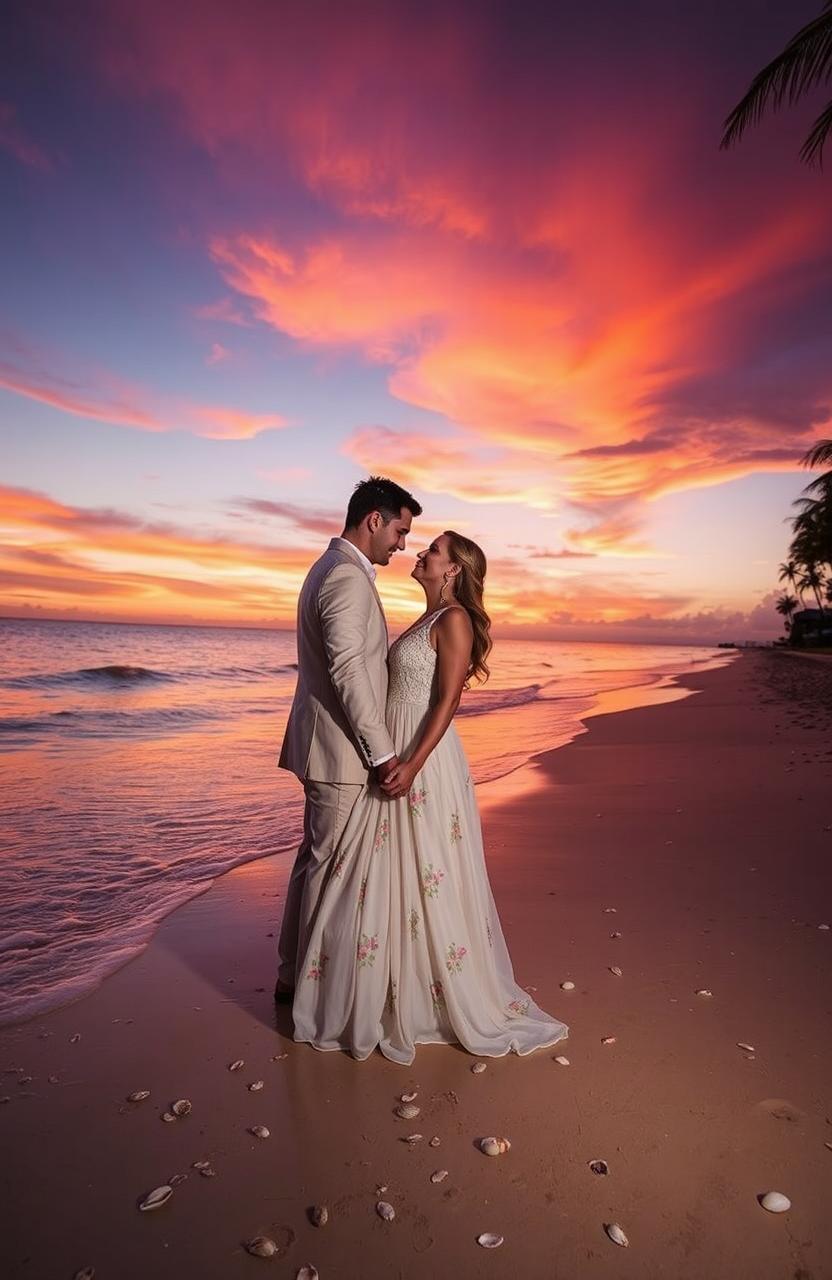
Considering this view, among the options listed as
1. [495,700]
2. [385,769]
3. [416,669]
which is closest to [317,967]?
[385,769]

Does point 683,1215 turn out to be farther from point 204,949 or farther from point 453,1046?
point 204,949

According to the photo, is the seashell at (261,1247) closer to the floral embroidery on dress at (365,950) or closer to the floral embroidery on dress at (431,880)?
the floral embroidery on dress at (365,950)

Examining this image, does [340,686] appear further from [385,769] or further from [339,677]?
[385,769]

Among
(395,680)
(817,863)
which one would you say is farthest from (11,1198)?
(817,863)

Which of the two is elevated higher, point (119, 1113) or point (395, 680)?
point (395, 680)

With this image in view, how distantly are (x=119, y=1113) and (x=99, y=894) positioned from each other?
3.10m

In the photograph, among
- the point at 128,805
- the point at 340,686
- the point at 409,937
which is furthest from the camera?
the point at 128,805

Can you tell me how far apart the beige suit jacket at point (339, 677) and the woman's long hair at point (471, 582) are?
471 mm

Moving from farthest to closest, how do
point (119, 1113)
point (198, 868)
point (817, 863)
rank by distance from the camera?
point (198, 868) < point (817, 863) < point (119, 1113)

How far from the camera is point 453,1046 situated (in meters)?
3.40

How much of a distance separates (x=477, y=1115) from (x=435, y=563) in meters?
2.48

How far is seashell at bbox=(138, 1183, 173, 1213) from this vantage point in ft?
7.84

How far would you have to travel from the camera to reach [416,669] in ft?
11.5

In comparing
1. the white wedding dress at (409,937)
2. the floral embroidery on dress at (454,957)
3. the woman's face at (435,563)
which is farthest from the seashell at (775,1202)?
the woman's face at (435,563)
